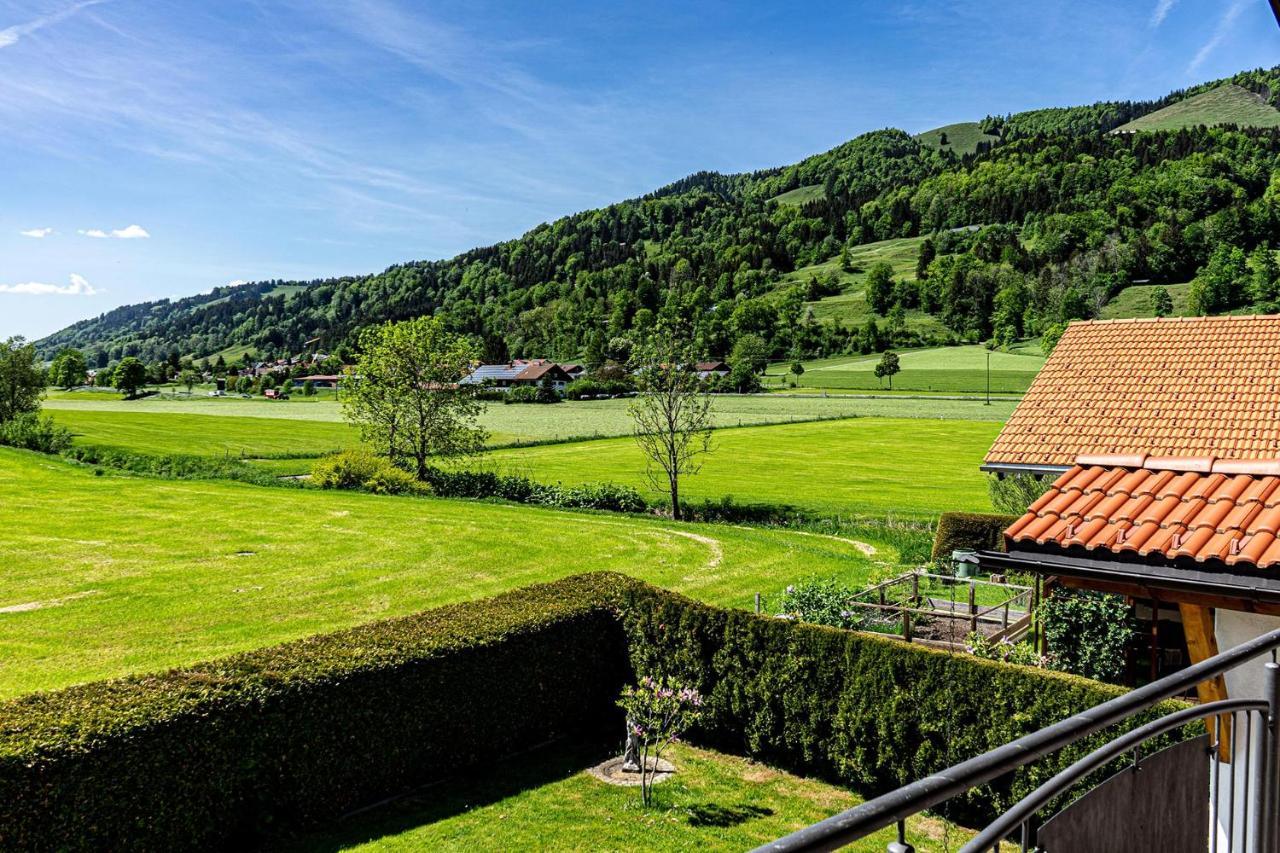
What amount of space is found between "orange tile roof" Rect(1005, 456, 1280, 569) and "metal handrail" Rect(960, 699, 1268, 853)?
450cm

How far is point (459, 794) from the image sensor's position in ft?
41.3

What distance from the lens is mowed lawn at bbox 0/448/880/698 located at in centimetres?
1916

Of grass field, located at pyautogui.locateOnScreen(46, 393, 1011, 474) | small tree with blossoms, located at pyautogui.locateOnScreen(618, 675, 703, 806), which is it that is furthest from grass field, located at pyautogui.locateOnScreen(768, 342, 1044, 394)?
small tree with blossoms, located at pyautogui.locateOnScreen(618, 675, 703, 806)

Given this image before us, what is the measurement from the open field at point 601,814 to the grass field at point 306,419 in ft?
139

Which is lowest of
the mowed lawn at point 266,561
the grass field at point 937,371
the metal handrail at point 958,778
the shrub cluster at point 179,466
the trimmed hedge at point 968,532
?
the mowed lawn at point 266,561

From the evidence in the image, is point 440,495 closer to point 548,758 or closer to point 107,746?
point 548,758

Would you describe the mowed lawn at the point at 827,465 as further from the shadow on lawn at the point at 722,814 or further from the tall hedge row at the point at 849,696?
the shadow on lawn at the point at 722,814

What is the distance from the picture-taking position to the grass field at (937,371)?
10325 cm

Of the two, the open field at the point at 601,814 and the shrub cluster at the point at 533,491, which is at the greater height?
the shrub cluster at the point at 533,491

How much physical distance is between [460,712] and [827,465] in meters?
45.0

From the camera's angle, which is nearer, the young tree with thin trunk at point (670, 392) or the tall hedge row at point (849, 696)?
the tall hedge row at point (849, 696)

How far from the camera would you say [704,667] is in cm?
1433

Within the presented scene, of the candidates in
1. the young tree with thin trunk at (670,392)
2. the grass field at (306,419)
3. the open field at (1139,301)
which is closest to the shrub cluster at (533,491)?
the young tree with thin trunk at (670,392)

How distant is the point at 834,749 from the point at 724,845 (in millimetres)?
2703
